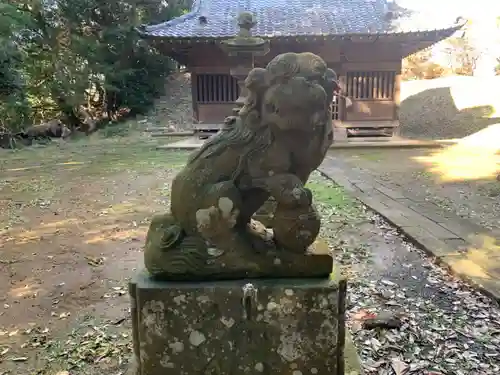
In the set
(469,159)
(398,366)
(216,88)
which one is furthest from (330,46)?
(398,366)

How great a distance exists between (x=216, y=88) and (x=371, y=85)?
472 cm

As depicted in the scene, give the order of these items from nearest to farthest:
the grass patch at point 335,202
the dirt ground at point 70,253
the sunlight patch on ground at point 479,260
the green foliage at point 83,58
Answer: the dirt ground at point 70,253, the sunlight patch on ground at point 479,260, the grass patch at point 335,202, the green foliage at point 83,58

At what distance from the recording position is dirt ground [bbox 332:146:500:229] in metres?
6.23

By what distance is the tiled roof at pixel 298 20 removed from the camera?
42.2 ft

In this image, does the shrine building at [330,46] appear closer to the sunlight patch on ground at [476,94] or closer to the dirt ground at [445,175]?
the dirt ground at [445,175]

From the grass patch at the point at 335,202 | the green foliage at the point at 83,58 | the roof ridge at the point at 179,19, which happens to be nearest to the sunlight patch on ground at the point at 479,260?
the grass patch at the point at 335,202

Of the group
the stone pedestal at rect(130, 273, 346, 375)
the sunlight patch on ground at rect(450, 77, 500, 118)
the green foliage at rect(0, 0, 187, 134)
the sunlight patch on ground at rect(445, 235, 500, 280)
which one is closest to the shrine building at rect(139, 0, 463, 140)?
the sunlight patch on ground at rect(450, 77, 500, 118)

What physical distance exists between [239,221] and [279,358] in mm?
622

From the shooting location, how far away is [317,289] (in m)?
1.97

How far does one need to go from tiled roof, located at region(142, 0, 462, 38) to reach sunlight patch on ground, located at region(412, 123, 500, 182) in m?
3.31

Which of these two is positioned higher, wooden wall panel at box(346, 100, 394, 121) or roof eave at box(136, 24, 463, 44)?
roof eave at box(136, 24, 463, 44)

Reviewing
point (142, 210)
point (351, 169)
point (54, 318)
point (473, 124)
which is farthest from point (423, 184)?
point (473, 124)

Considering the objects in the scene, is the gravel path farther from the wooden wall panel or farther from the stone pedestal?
the wooden wall panel

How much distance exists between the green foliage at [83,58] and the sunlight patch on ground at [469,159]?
12593 mm
